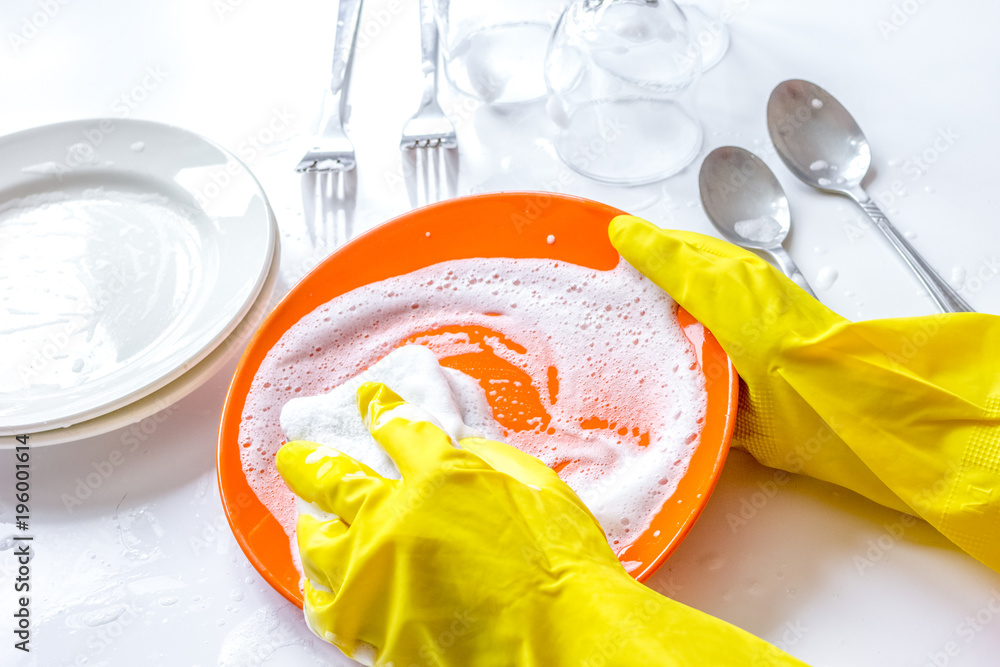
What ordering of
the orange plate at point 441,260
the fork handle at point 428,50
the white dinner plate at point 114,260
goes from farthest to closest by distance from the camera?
the fork handle at point 428,50, the white dinner plate at point 114,260, the orange plate at point 441,260

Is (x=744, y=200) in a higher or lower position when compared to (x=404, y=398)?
higher

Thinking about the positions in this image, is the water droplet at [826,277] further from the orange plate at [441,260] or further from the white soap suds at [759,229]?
the orange plate at [441,260]

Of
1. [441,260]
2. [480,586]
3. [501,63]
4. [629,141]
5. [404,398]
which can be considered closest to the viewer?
[480,586]

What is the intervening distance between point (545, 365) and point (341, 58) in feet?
2.01

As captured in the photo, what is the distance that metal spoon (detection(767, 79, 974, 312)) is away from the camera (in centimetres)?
86

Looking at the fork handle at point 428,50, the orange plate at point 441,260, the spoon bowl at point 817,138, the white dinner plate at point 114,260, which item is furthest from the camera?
the fork handle at point 428,50

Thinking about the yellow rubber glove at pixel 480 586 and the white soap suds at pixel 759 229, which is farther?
the white soap suds at pixel 759 229

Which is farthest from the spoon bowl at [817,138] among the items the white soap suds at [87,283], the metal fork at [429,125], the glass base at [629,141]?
the white soap suds at [87,283]

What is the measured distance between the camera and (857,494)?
66cm

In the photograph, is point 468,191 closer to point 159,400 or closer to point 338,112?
point 338,112

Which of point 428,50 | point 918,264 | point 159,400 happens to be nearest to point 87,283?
point 159,400

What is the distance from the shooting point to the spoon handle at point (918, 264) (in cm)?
74

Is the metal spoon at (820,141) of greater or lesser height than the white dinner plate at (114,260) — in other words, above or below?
above

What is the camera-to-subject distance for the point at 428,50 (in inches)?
40.6
